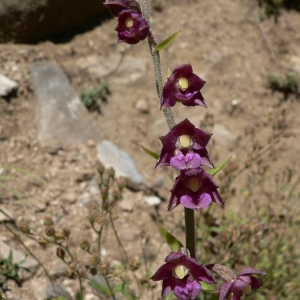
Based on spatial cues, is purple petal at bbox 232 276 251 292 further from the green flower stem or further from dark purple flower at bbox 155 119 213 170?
dark purple flower at bbox 155 119 213 170

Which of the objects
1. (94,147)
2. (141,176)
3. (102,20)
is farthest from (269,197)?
(102,20)

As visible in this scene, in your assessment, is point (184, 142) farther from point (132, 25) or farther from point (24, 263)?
point (24, 263)

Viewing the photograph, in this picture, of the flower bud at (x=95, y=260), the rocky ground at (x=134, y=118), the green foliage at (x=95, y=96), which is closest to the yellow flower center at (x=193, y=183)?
the flower bud at (x=95, y=260)

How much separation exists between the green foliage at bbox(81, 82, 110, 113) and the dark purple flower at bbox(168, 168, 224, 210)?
2632mm

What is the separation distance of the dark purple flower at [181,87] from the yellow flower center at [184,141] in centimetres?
16

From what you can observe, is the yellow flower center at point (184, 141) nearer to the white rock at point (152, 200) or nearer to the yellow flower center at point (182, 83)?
the yellow flower center at point (182, 83)

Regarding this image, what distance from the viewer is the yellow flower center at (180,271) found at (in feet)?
7.90

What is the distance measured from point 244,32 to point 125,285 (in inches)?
154

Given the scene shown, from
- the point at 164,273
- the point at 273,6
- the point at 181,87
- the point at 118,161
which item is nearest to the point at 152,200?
the point at 118,161

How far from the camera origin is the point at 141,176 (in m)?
4.49

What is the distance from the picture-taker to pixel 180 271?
2414 mm

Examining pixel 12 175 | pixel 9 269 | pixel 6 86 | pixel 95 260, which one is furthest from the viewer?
pixel 6 86

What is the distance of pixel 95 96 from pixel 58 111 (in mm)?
463

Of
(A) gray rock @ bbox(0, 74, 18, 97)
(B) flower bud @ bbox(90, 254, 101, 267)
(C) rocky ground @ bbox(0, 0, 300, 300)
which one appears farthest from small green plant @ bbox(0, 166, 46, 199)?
(B) flower bud @ bbox(90, 254, 101, 267)
